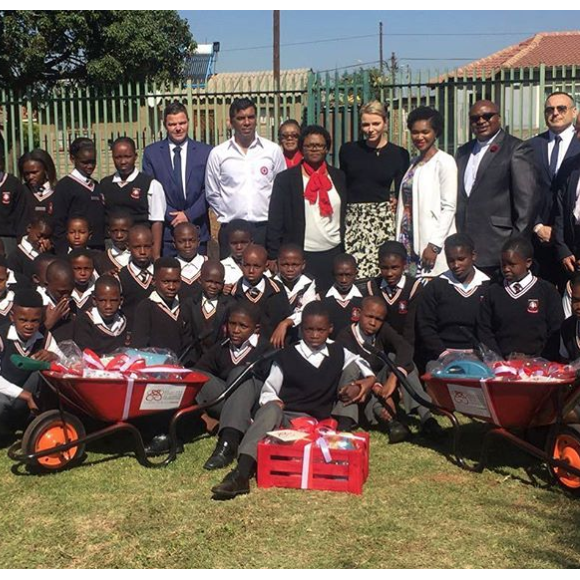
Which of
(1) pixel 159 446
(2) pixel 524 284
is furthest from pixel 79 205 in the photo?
(2) pixel 524 284

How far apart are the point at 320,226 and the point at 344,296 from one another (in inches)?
30.0

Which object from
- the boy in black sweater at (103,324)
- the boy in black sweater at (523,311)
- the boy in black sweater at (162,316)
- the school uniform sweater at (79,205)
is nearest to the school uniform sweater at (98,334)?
the boy in black sweater at (103,324)

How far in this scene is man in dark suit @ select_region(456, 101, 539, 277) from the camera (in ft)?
20.4

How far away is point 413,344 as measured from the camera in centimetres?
616

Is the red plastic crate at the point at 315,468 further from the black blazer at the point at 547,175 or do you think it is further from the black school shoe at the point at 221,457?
the black blazer at the point at 547,175

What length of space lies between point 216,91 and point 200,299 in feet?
24.9

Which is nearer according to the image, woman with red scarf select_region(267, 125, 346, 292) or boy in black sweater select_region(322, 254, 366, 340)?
boy in black sweater select_region(322, 254, 366, 340)

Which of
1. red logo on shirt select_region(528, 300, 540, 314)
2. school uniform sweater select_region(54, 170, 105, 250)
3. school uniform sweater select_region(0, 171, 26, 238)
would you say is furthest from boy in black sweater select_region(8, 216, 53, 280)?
red logo on shirt select_region(528, 300, 540, 314)

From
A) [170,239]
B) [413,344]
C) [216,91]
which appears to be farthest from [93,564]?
[216,91]

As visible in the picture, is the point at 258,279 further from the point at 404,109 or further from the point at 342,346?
the point at 404,109

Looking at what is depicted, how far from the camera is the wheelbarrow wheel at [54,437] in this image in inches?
194

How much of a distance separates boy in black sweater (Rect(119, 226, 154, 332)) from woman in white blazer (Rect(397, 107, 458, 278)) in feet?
→ 6.86

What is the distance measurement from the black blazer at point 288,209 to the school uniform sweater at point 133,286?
3.46 ft

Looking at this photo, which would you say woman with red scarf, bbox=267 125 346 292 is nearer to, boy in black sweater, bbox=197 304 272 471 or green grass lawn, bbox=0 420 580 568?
boy in black sweater, bbox=197 304 272 471
